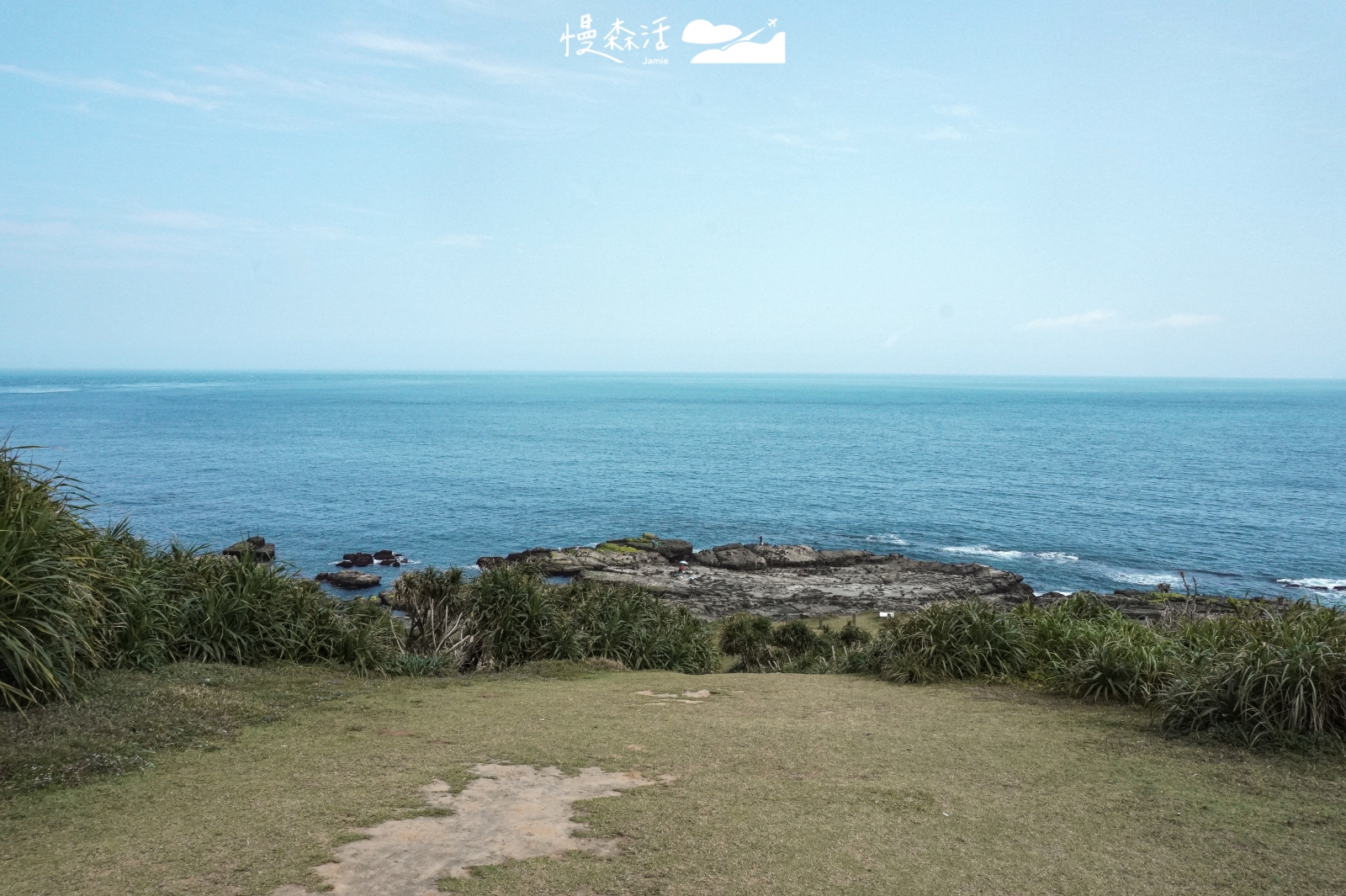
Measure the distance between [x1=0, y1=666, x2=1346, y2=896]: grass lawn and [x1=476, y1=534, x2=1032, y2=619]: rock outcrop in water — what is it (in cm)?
2339

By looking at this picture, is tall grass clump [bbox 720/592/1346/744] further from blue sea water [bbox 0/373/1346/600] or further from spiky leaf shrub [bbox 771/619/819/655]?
blue sea water [bbox 0/373/1346/600]

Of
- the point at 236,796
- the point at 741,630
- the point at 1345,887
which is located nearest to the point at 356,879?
the point at 236,796

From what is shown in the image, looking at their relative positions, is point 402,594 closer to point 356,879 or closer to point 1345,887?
point 356,879

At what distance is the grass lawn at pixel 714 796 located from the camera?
15.9ft

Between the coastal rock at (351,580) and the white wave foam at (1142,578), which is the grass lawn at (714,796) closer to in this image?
the coastal rock at (351,580)

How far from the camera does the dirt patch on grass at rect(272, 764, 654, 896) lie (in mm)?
4605

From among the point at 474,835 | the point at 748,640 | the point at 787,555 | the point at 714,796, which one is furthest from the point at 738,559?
the point at 474,835

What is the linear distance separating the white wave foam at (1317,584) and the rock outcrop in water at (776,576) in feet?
41.6

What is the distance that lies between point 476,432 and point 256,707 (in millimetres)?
113675

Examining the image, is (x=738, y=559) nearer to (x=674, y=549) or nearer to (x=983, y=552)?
(x=674, y=549)

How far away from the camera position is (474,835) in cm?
525

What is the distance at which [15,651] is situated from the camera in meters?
6.97

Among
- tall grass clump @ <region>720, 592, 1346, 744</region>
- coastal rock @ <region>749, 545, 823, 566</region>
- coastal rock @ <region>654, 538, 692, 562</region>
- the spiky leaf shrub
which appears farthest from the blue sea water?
tall grass clump @ <region>720, 592, 1346, 744</region>

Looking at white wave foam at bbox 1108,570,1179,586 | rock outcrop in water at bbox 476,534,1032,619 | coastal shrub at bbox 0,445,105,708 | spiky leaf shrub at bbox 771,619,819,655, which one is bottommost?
white wave foam at bbox 1108,570,1179,586
